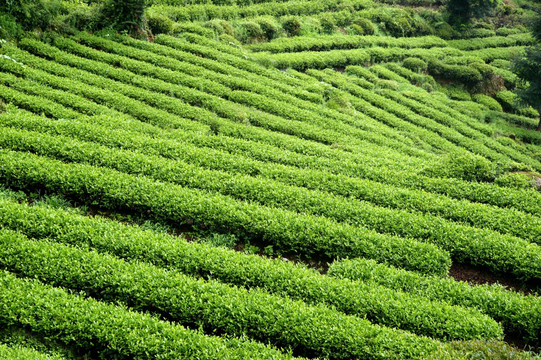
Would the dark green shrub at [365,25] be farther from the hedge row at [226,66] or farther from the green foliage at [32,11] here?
the green foliage at [32,11]

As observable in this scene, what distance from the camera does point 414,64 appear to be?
41969 millimetres

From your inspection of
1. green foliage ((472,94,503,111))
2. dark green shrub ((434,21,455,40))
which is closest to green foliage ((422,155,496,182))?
green foliage ((472,94,503,111))

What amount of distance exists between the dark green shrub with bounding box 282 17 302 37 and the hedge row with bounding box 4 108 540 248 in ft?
89.8

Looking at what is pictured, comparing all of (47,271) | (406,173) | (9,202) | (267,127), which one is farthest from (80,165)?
(406,173)

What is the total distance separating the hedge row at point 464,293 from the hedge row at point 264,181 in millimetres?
2264

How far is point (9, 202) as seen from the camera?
11.8 meters

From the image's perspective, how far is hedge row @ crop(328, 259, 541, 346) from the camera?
34.9 ft

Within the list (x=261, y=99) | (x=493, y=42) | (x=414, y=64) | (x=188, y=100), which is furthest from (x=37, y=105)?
(x=493, y=42)

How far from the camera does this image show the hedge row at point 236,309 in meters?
9.30

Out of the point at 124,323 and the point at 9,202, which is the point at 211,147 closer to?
the point at 9,202

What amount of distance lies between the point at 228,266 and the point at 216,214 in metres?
2.45

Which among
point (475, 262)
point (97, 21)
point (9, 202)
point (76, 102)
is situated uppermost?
point (97, 21)

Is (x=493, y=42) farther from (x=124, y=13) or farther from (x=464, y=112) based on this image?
(x=124, y=13)

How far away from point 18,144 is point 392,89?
29.4 m
